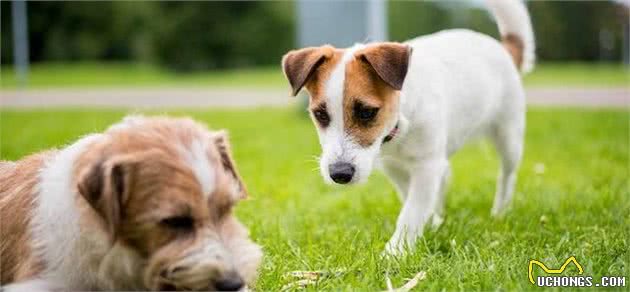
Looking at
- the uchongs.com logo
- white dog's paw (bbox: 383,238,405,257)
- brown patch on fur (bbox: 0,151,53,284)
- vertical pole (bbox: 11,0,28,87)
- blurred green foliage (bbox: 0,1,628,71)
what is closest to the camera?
brown patch on fur (bbox: 0,151,53,284)

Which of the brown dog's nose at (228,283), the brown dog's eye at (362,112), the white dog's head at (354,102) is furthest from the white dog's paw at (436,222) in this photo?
the brown dog's nose at (228,283)

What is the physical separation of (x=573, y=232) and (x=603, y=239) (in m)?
0.42

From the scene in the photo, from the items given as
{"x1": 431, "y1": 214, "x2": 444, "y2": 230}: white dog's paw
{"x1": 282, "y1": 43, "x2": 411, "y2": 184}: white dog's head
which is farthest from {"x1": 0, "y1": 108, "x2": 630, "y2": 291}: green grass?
{"x1": 282, "y1": 43, "x2": 411, "y2": 184}: white dog's head

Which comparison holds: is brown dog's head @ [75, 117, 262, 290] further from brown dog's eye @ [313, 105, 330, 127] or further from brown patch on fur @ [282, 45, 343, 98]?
brown patch on fur @ [282, 45, 343, 98]

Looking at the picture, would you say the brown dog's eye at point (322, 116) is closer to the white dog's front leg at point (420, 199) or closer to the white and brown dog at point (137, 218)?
the white dog's front leg at point (420, 199)

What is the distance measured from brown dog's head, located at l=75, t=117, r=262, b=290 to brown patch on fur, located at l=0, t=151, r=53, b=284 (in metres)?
0.43

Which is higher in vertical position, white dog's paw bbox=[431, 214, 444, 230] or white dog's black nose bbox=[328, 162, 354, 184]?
white dog's black nose bbox=[328, 162, 354, 184]

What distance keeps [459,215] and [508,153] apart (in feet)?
2.85

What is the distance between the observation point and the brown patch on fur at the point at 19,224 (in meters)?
3.31

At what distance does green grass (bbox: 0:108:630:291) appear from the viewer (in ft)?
13.4

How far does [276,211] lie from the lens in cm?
626

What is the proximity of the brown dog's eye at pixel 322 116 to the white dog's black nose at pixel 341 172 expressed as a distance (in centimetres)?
31

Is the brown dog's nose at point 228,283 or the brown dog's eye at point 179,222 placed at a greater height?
the brown dog's eye at point 179,222

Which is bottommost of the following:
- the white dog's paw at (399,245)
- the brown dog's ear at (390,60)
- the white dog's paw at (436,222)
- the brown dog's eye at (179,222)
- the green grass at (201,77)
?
the green grass at (201,77)
